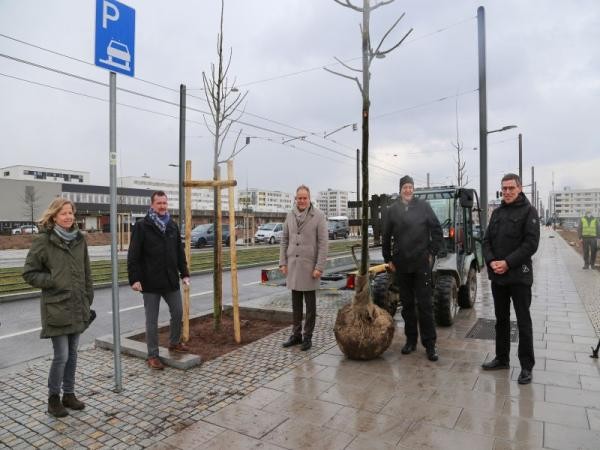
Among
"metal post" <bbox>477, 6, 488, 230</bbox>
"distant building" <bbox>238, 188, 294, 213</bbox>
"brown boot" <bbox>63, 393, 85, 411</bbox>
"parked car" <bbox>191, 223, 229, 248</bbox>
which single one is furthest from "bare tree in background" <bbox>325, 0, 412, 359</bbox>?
"distant building" <bbox>238, 188, 294, 213</bbox>

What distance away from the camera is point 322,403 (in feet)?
12.6

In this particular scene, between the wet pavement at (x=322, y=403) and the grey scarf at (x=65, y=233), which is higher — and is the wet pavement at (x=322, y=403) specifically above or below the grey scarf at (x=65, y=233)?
below

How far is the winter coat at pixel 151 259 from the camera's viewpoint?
476 centimetres

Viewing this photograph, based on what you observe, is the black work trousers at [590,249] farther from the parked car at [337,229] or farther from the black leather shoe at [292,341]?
the parked car at [337,229]

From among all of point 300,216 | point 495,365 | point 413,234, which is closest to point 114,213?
point 300,216

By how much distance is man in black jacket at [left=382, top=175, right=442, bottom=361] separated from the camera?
201 inches

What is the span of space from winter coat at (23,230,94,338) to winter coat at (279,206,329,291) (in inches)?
95.9

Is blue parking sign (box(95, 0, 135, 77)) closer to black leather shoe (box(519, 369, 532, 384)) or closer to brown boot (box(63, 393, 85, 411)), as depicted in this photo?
brown boot (box(63, 393, 85, 411))

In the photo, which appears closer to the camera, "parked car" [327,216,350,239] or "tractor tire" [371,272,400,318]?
"tractor tire" [371,272,400,318]

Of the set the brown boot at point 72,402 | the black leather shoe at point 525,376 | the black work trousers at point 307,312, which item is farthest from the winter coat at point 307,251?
the brown boot at point 72,402

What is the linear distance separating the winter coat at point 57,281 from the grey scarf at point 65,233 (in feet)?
0.09

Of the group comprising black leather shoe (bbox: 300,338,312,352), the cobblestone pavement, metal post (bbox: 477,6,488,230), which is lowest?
the cobblestone pavement

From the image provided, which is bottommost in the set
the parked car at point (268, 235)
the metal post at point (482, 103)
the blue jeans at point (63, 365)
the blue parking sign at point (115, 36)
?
the blue jeans at point (63, 365)

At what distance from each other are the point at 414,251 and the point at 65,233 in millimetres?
3526
